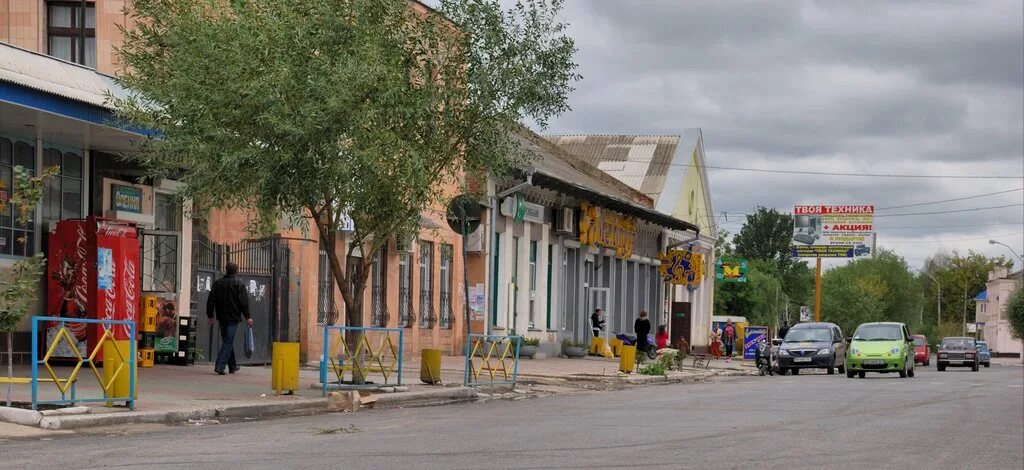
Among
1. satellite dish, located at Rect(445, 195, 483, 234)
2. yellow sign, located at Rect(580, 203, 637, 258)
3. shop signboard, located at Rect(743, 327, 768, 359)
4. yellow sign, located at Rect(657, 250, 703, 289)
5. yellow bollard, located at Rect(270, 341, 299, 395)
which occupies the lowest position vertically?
shop signboard, located at Rect(743, 327, 768, 359)

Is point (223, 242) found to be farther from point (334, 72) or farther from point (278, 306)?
point (334, 72)

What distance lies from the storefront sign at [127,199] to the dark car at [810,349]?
22519 mm

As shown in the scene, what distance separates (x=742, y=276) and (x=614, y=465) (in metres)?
59.4

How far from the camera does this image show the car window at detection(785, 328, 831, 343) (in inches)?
1641

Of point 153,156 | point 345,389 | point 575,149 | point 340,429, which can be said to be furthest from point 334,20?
point 575,149

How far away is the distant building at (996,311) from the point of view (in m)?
134

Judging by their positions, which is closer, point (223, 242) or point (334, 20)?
point (334, 20)

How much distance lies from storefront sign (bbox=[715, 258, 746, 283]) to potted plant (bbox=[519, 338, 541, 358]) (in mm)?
31839

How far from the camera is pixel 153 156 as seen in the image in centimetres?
1988

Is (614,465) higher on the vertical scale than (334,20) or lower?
lower

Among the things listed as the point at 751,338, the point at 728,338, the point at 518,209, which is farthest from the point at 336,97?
the point at 728,338

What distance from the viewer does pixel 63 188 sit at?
73.6ft

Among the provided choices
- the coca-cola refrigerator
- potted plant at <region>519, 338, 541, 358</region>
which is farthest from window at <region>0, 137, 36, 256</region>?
potted plant at <region>519, 338, 541, 358</region>

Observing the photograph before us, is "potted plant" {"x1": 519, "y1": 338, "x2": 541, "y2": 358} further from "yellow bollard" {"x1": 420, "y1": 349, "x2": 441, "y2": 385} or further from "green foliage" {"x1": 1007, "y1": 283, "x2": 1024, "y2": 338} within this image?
"green foliage" {"x1": 1007, "y1": 283, "x2": 1024, "y2": 338}
